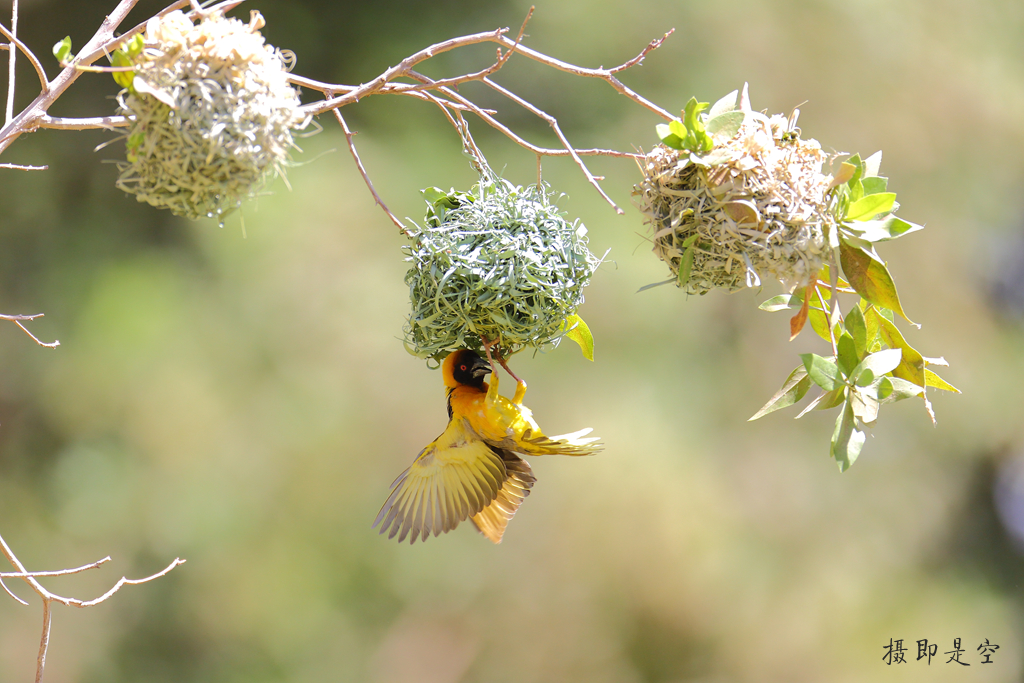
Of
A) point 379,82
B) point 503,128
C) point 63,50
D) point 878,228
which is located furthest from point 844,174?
point 63,50

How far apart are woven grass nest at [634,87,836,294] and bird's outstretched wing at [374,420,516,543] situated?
0.79m

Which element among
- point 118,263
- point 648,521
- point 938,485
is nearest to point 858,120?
point 938,485

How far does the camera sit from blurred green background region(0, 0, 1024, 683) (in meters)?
4.70

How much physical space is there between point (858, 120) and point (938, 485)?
2982mm

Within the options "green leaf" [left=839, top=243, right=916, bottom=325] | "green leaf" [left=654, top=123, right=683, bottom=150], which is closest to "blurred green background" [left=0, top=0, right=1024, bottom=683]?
"green leaf" [left=654, top=123, right=683, bottom=150]

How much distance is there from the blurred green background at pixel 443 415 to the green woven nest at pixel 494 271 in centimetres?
276

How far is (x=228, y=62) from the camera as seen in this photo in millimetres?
1338

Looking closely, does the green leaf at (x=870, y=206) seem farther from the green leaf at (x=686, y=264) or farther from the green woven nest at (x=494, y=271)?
the green woven nest at (x=494, y=271)

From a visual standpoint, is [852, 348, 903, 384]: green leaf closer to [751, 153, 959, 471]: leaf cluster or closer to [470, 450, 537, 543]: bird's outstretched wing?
[751, 153, 959, 471]: leaf cluster

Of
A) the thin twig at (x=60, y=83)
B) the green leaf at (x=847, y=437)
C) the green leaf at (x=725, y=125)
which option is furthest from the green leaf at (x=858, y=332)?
the thin twig at (x=60, y=83)

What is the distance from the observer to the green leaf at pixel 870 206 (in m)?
1.50

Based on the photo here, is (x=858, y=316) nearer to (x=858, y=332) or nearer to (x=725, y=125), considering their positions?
(x=858, y=332)

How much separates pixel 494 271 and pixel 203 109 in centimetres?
72

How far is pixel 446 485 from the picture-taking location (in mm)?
2084
